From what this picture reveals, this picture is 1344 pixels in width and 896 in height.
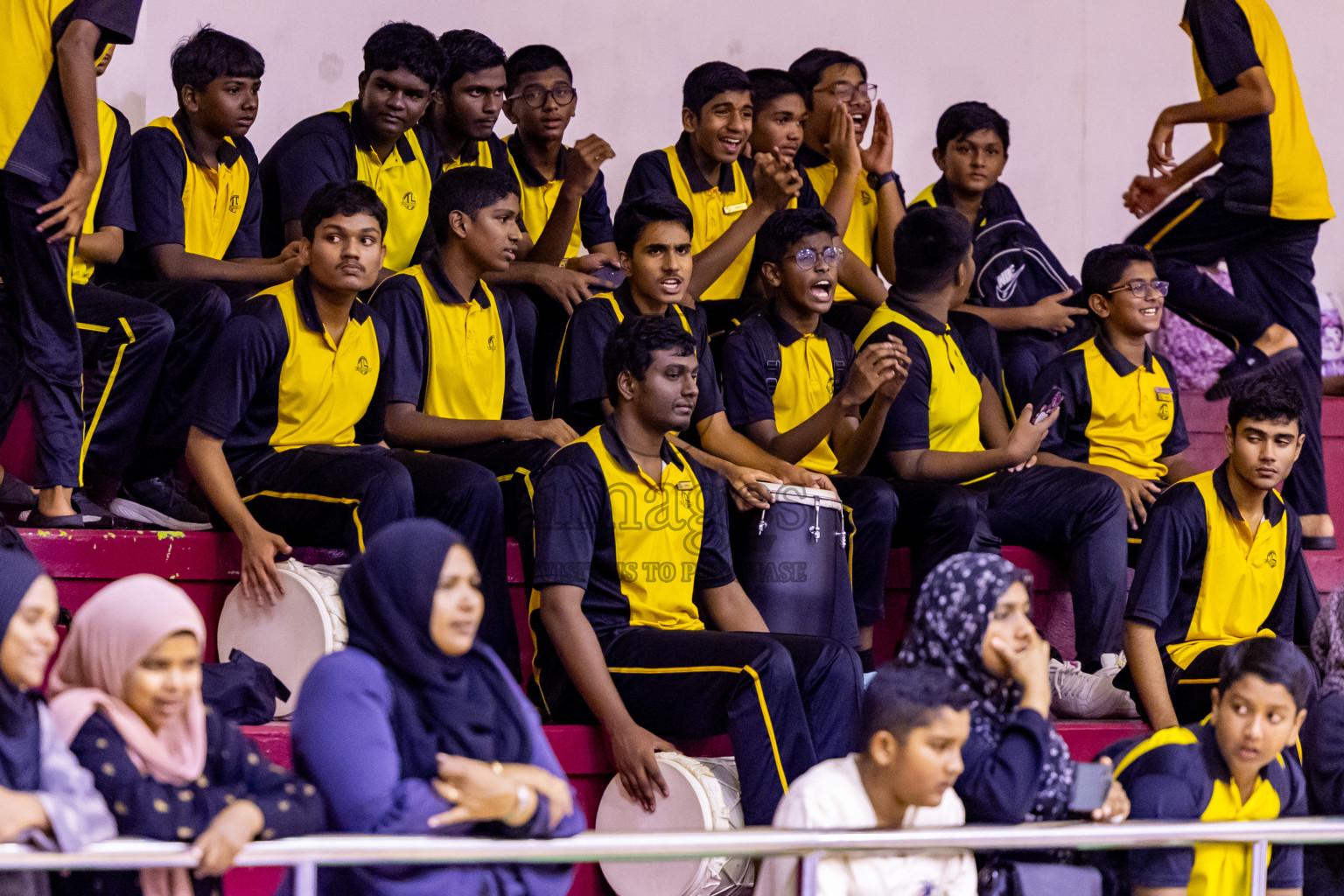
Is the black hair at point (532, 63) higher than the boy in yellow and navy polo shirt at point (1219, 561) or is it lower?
higher

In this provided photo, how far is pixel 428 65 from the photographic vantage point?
4.73 meters

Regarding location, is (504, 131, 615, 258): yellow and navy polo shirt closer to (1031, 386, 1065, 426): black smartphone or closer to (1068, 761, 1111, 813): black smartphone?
(1031, 386, 1065, 426): black smartphone

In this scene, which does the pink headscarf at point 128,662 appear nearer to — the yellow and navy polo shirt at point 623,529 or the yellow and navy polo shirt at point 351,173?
the yellow and navy polo shirt at point 623,529

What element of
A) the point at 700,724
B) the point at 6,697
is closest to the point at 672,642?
the point at 700,724

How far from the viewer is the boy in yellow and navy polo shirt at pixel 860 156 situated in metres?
5.58

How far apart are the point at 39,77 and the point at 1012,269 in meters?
3.23

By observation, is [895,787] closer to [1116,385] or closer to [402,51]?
[1116,385]

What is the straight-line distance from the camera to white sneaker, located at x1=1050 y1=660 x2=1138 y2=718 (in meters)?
4.09

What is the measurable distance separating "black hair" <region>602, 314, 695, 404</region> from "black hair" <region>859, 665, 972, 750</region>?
1388 mm

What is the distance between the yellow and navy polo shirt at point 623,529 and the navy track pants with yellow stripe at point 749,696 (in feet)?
0.28

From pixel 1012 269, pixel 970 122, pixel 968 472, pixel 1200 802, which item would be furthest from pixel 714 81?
pixel 1200 802

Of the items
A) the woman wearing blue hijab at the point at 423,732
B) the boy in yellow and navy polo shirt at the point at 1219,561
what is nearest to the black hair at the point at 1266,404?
the boy in yellow and navy polo shirt at the point at 1219,561

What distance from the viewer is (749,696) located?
3318 mm

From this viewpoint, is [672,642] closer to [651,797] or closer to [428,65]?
[651,797]
